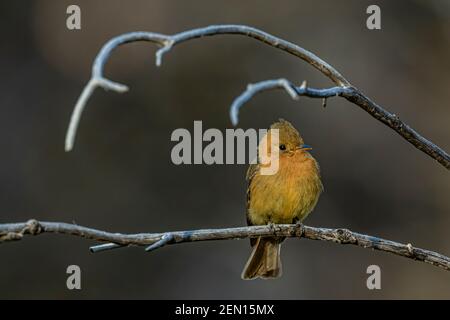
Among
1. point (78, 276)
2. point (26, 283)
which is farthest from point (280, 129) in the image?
point (26, 283)

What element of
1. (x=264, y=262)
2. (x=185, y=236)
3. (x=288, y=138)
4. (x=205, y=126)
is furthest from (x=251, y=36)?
(x=205, y=126)

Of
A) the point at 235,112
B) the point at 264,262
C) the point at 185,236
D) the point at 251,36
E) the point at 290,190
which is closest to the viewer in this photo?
the point at 235,112

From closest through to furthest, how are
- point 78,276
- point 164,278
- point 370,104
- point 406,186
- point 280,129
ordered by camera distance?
point 370,104, point 280,129, point 78,276, point 164,278, point 406,186

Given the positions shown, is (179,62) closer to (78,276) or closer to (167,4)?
(167,4)

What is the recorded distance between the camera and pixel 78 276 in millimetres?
10062

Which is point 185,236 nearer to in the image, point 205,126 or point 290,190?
point 290,190

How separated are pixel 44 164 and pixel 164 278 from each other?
8.26 ft

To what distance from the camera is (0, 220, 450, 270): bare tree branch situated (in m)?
3.06

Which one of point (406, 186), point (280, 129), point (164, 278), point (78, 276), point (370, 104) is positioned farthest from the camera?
point (406, 186)

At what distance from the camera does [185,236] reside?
364 centimetres

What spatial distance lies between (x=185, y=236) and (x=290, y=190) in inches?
96.0

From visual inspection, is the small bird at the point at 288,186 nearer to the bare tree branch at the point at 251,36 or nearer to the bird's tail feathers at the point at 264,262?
the bird's tail feathers at the point at 264,262

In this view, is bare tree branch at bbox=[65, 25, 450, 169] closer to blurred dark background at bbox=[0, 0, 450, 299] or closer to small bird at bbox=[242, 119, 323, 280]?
small bird at bbox=[242, 119, 323, 280]

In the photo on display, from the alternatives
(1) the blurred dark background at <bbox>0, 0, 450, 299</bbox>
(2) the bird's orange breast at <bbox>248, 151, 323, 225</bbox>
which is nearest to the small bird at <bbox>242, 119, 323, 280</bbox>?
(2) the bird's orange breast at <bbox>248, 151, 323, 225</bbox>
